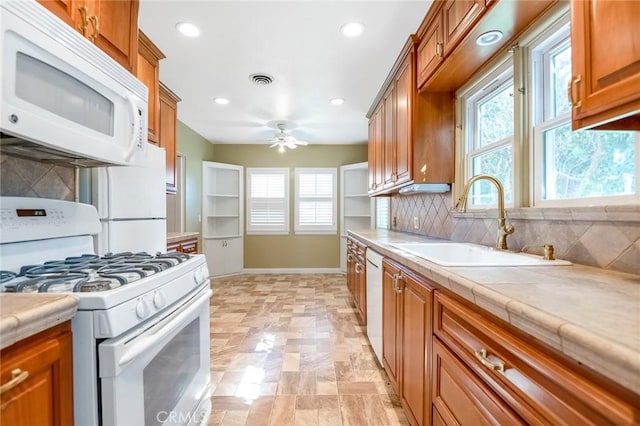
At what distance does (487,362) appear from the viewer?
0.86 m

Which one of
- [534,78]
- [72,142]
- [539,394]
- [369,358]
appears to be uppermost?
[534,78]

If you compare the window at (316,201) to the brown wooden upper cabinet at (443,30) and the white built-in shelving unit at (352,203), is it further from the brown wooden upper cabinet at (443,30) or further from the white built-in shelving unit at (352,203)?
the brown wooden upper cabinet at (443,30)

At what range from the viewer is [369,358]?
244 cm

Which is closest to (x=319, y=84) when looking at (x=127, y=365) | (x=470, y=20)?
(x=470, y=20)

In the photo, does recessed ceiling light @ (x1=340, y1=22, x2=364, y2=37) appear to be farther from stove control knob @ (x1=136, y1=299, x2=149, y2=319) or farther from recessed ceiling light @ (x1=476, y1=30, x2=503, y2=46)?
stove control knob @ (x1=136, y1=299, x2=149, y2=319)

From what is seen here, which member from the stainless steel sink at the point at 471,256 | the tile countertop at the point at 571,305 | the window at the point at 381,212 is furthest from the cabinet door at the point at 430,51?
the window at the point at 381,212

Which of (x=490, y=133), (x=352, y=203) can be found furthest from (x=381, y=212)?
(x=490, y=133)

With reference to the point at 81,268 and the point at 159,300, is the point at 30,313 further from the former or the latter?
the point at 81,268

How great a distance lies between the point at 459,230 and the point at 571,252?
3.15 feet

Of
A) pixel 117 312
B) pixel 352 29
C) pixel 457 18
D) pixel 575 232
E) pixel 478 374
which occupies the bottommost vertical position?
pixel 478 374

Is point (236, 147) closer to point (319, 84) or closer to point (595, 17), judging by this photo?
point (319, 84)

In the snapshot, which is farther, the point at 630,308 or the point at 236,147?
the point at 236,147

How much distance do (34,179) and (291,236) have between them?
4.58 m

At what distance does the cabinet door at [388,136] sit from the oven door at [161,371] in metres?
2.10
